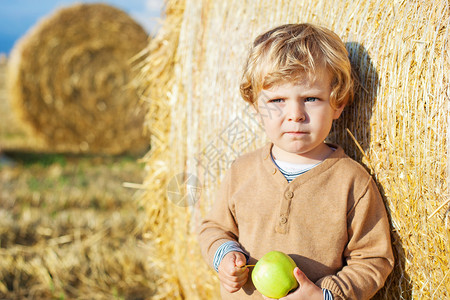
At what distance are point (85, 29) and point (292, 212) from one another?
532cm

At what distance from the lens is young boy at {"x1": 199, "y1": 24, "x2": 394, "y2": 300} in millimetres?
1542

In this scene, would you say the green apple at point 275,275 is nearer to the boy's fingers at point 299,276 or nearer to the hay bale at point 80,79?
the boy's fingers at point 299,276

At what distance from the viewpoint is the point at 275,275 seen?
1.47 metres

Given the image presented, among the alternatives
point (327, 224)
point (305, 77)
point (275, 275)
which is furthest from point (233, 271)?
point (305, 77)

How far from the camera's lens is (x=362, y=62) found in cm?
169

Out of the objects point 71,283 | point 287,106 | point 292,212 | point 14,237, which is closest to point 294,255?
point 292,212

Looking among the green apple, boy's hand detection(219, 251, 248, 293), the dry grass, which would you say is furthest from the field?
the green apple

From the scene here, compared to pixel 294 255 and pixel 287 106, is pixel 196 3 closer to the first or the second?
pixel 287 106

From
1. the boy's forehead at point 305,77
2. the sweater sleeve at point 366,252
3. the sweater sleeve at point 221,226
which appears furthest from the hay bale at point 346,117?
the sweater sleeve at point 221,226

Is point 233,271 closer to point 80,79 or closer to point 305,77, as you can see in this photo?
point 305,77

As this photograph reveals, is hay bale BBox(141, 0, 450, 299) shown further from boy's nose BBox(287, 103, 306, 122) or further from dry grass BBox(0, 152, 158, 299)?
dry grass BBox(0, 152, 158, 299)

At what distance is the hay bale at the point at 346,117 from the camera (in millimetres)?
1473

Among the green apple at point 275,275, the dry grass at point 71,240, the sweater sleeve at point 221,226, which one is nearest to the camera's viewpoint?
the green apple at point 275,275

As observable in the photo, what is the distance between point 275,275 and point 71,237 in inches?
96.3
